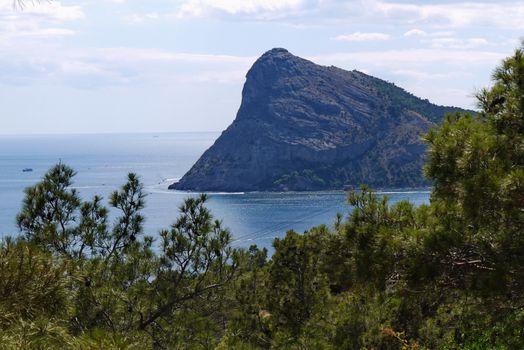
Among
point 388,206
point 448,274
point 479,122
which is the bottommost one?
point 448,274

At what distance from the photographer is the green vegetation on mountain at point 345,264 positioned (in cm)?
690

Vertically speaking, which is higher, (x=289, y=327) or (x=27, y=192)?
(x=27, y=192)

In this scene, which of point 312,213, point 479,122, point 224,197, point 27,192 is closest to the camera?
point 479,122

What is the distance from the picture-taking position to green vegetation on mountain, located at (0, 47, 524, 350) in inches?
272

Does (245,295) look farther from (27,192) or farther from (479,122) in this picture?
(479,122)

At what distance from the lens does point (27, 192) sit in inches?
483

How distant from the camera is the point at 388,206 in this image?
910cm

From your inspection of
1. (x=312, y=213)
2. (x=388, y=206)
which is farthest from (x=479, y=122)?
(x=312, y=213)

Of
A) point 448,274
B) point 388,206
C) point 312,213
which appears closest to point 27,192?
point 388,206

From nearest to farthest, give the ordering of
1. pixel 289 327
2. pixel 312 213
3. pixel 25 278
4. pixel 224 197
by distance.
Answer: pixel 25 278 < pixel 289 327 < pixel 312 213 < pixel 224 197

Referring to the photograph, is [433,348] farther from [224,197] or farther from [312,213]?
[224,197]

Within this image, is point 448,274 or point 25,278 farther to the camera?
point 448,274

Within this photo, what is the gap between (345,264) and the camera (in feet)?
30.0

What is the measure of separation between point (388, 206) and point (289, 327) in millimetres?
10003
